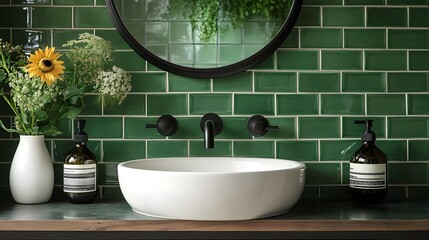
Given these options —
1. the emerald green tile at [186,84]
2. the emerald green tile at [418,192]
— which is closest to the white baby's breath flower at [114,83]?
the emerald green tile at [186,84]

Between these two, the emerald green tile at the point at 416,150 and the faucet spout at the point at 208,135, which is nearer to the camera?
the faucet spout at the point at 208,135

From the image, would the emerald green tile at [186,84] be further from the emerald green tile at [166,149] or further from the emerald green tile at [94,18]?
the emerald green tile at [94,18]

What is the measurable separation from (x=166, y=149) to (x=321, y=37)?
68cm

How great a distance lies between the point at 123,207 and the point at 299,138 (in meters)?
0.67

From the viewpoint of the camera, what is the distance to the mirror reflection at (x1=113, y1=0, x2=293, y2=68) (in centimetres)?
203

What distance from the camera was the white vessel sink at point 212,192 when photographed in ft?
5.03

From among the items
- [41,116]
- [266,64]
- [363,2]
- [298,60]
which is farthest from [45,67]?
[363,2]

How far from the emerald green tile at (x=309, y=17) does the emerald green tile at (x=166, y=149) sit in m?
0.60

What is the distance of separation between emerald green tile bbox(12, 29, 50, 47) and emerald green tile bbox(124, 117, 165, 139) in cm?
40

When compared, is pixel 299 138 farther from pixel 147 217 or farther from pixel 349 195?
pixel 147 217

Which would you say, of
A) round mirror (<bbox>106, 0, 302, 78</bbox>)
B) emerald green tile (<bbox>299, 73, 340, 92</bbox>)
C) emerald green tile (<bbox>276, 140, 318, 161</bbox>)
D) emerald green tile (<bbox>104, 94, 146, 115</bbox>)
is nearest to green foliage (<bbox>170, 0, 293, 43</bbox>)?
round mirror (<bbox>106, 0, 302, 78</bbox>)

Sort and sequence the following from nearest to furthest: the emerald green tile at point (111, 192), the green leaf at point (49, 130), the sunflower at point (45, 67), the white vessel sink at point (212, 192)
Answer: the white vessel sink at point (212, 192) → the sunflower at point (45, 67) → the green leaf at point (49, 130) → the emerald green tile at point (111, 192)

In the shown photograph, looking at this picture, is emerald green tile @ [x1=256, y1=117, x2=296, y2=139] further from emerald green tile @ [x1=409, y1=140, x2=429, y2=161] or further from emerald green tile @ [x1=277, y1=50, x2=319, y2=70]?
emerald green tile @ [x1=409, y1=140, x2=429, y2=161]

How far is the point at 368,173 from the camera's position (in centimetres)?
186
